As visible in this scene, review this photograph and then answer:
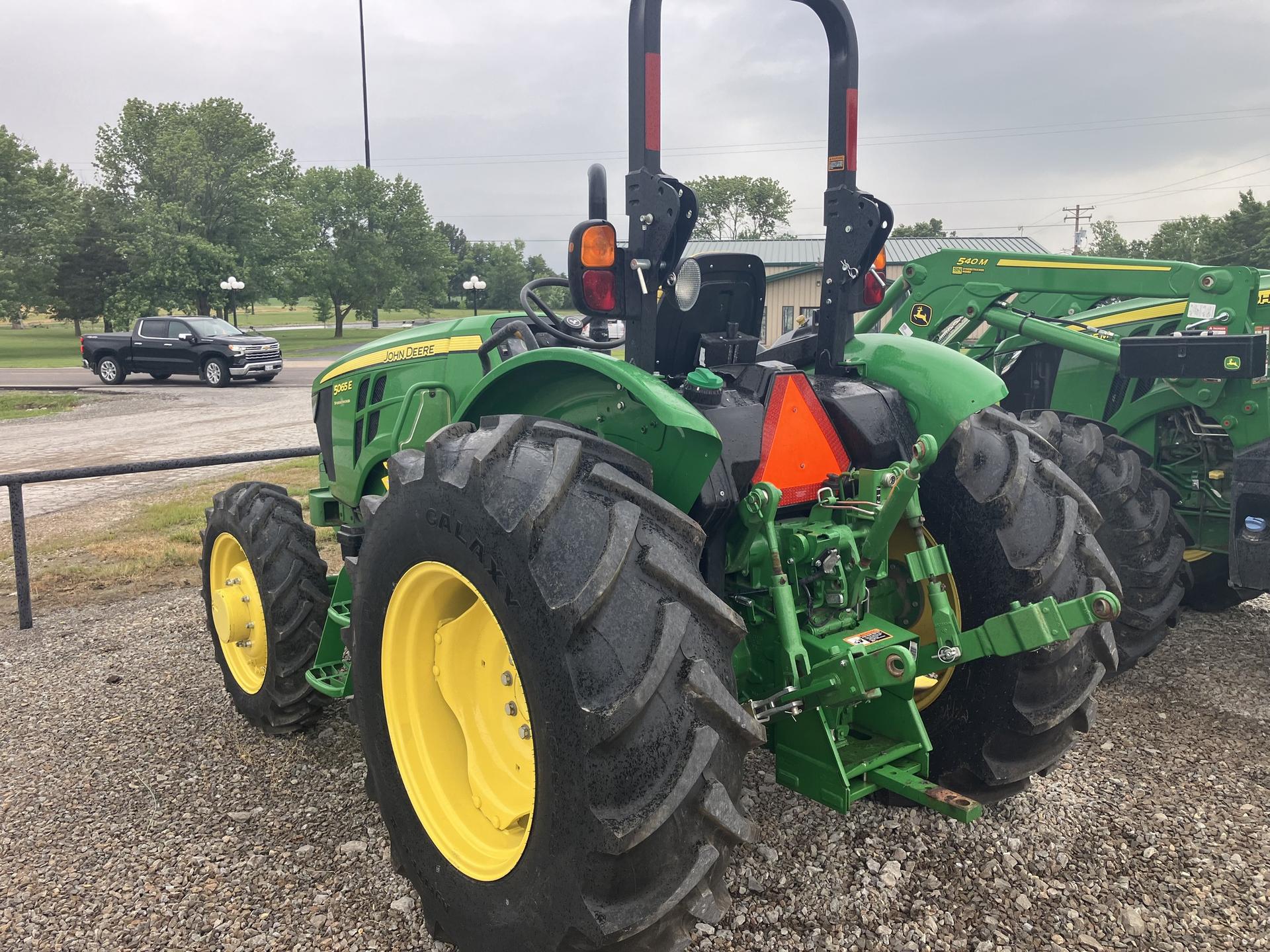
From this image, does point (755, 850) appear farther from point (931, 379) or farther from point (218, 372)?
point (218, 372)

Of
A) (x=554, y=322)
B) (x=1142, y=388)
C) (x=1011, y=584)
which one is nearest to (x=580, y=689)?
(x=1011, y=584)

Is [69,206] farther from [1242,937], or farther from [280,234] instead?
[1242,937]

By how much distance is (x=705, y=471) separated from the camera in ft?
7.53

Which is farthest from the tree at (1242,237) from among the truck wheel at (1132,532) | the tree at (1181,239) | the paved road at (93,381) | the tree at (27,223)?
the tree at (27,223)

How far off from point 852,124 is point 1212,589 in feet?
14.4

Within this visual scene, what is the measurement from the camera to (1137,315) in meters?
5.82

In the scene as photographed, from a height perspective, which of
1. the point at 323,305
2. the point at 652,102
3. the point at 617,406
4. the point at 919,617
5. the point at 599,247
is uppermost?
the point at 323,305

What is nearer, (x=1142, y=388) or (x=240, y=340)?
(x=1142, y=388)

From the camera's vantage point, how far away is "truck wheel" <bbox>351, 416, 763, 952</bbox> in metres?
Result: 1.90

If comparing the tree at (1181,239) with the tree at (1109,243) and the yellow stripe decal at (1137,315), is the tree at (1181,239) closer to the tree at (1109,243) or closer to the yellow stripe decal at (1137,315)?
the tree at (1109,243)

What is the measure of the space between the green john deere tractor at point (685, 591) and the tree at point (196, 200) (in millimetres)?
39323

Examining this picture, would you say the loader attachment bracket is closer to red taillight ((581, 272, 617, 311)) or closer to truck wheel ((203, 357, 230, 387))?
red taillight ((581, 272, 617, 311))

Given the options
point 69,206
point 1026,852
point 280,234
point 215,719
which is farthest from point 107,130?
point 1026,852

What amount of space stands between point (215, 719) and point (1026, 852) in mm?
3421
